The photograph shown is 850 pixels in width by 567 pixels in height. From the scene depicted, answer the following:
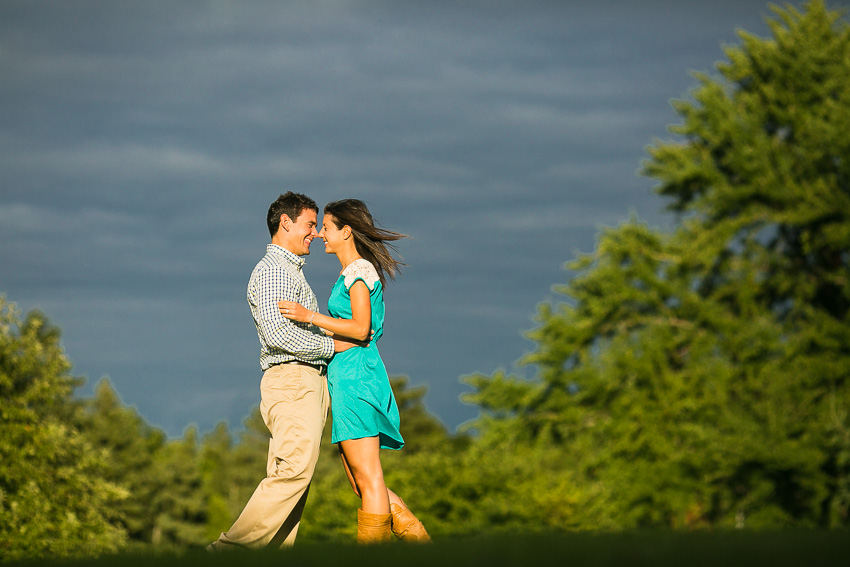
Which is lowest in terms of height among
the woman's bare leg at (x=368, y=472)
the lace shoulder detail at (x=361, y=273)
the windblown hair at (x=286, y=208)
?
the woman's bare leg at (x=368, y=472)

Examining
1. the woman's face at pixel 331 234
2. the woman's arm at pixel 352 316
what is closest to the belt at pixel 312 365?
the woman's arm at pixel 352 316

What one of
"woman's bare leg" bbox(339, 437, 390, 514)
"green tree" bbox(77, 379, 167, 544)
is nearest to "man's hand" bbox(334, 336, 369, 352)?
"woman's bare leg" bbox(339, 437, 390, 514)

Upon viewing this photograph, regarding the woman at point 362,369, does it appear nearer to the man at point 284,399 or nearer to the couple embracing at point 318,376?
the couple embracing at point 318,376

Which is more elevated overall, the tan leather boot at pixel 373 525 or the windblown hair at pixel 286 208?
the windblown hair at pixel 286 208

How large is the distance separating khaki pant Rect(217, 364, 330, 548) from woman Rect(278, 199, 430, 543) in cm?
19

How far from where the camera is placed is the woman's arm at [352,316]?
6.45 metres

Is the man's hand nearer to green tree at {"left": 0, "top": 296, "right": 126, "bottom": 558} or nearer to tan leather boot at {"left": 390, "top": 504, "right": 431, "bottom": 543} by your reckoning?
tan leather boot at {"left": 390, "top": 504, "right": 431, "bottom": 543}

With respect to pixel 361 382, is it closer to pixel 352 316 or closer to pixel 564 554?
pixel 352 316

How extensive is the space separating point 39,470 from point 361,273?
16876 millimetres

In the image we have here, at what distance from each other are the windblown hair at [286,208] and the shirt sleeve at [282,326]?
0.50 m

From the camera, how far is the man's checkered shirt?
649 cm

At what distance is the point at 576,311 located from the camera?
3491 centimetres

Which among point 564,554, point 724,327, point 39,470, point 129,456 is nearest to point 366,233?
point 564,554

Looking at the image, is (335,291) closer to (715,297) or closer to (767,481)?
(767,481)
